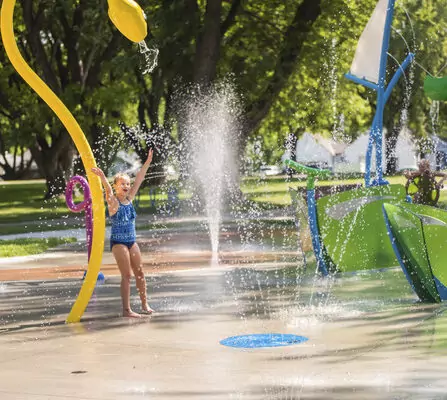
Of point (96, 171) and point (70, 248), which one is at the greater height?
point (96, 171)

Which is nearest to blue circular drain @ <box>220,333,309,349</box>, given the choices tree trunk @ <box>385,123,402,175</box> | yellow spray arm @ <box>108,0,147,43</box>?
yellow spray arm @ <box>108,0,147,43</box>

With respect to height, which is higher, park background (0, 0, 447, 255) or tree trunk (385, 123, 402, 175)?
park background (0, 0, 447, 255)

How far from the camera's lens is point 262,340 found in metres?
8.96

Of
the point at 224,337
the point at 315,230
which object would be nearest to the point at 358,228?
the point at 315,230

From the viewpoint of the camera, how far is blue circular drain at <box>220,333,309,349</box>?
28.7ft

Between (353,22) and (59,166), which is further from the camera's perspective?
(59,166)

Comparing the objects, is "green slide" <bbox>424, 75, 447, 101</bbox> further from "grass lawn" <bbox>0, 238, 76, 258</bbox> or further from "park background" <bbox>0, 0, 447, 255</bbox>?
"park background" <bbox>0, 0, 447, 255</bbox>

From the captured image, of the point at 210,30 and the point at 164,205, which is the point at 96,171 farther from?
the point at 164,205

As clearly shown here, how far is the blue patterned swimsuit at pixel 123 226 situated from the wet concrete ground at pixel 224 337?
27.8 inches

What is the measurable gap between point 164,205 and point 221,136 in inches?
111

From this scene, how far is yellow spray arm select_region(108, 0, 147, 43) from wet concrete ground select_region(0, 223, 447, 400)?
8.29 feet

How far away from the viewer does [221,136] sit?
34.3m

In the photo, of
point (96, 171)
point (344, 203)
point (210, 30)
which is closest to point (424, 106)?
point (210, 30)

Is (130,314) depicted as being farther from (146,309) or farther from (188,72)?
(188,72)
